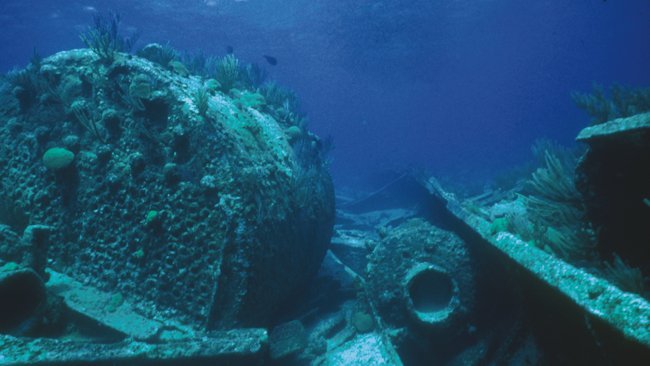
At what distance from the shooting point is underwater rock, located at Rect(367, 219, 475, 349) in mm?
4958

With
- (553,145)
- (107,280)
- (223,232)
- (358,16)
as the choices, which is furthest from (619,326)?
(358,16)

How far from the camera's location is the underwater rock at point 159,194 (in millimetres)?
4320

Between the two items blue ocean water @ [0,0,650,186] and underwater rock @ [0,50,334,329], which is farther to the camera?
blue ocean water @ [0,0,650,186]

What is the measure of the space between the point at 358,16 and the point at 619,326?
105 feet

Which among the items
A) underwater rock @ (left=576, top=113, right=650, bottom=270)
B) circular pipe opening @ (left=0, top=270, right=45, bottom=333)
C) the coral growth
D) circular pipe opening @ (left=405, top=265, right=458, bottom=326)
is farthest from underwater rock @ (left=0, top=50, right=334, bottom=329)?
the coral growth

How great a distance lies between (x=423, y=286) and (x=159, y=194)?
4.24m

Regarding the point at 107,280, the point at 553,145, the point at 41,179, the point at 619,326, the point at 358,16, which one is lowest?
the point at 619,326

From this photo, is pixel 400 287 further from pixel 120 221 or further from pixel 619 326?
pixel 120 221

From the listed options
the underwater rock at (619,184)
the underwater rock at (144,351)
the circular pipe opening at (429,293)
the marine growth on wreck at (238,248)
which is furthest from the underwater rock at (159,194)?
the underwater rock at (619,184)

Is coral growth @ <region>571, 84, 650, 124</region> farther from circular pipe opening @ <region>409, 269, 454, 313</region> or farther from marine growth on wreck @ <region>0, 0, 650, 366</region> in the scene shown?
circular pipe opening @ <region>409, 269, 454, 313</region>

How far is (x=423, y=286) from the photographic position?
5.35 m

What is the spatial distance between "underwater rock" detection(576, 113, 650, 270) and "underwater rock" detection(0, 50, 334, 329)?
3860mm

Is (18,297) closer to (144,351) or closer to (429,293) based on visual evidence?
(144,351)

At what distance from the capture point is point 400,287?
535 centimetres
